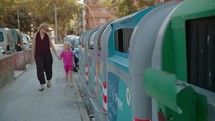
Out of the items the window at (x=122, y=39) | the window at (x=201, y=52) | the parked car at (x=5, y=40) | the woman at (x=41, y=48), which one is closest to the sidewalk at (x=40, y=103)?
the woman at (x=41, y=48)

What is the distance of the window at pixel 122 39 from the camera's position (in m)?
3.41

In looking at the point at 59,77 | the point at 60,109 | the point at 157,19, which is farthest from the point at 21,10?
the point at 157,19

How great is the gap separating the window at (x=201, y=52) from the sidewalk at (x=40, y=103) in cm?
443

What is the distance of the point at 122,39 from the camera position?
144 inches

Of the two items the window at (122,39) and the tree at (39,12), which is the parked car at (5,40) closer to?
the window at (122,39)

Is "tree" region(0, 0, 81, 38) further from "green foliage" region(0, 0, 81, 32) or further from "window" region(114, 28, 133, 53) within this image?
"window" region(114, 28, 133, 53)

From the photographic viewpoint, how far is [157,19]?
2434 millimetres

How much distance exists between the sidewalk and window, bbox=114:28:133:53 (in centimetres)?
267

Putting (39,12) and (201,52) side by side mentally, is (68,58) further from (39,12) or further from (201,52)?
(39,12)

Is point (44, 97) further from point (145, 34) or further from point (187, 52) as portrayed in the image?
point (187, 52)

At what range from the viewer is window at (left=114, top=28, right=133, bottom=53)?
341cm

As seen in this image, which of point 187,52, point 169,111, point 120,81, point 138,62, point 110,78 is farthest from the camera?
point 110,78

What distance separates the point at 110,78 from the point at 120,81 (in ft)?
1.97

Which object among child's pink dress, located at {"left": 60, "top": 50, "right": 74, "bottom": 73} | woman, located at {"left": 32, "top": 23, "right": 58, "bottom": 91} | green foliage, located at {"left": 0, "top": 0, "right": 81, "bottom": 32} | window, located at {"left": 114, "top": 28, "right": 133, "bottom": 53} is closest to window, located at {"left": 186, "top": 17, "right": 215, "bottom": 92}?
window, located at {"left": 114, "top": 28, "right": 133, "bottom": 53}
